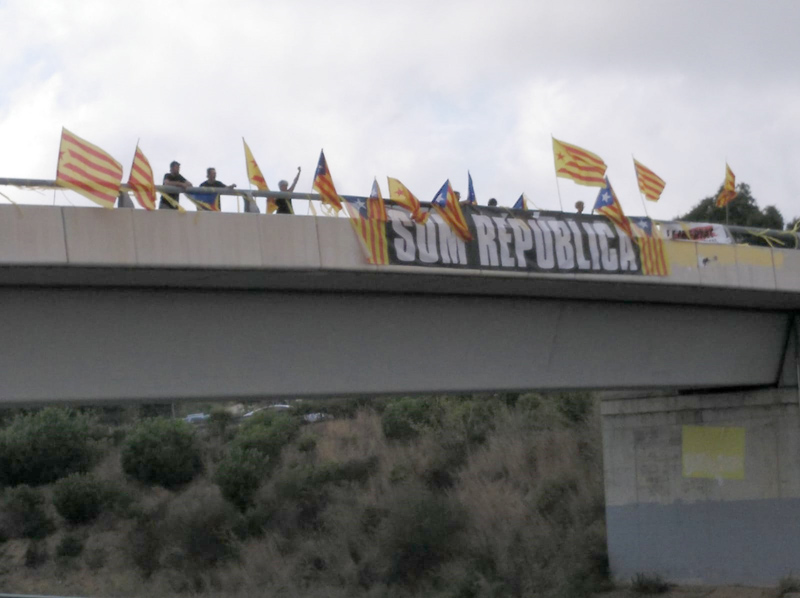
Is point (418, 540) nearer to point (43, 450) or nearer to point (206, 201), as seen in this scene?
point (206, 201)

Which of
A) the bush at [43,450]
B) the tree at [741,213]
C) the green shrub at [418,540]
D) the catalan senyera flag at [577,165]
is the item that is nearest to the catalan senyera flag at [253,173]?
the catalan senyera flag at [577,165]

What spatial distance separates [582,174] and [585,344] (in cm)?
285

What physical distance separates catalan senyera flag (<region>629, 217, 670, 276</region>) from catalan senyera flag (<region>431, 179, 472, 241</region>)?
3263 mm

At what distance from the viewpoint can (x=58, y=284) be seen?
1245cm

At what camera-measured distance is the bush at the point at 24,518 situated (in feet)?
112

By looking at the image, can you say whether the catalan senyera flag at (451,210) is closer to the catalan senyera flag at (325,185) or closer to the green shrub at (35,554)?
the catalan senyera flag at (325,185)

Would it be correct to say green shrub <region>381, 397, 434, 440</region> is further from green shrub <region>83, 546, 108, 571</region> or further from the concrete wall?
the concrete wall

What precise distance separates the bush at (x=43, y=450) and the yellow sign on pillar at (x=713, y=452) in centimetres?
2679

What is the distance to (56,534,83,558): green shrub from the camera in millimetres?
32656

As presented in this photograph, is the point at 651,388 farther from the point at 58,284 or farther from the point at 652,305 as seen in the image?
the point at 58,284

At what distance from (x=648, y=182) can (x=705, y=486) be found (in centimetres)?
623

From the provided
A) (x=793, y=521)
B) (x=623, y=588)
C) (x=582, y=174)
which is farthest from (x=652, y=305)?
(x=623, y=588)

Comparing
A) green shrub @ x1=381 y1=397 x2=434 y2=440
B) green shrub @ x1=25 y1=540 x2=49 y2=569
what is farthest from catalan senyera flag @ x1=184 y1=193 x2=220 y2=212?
green shrub @ x1=381 y1=397 x2=434 y2=440

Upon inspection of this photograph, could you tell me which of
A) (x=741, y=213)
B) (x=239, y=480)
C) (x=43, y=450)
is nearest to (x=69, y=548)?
(x=239, y=480)
